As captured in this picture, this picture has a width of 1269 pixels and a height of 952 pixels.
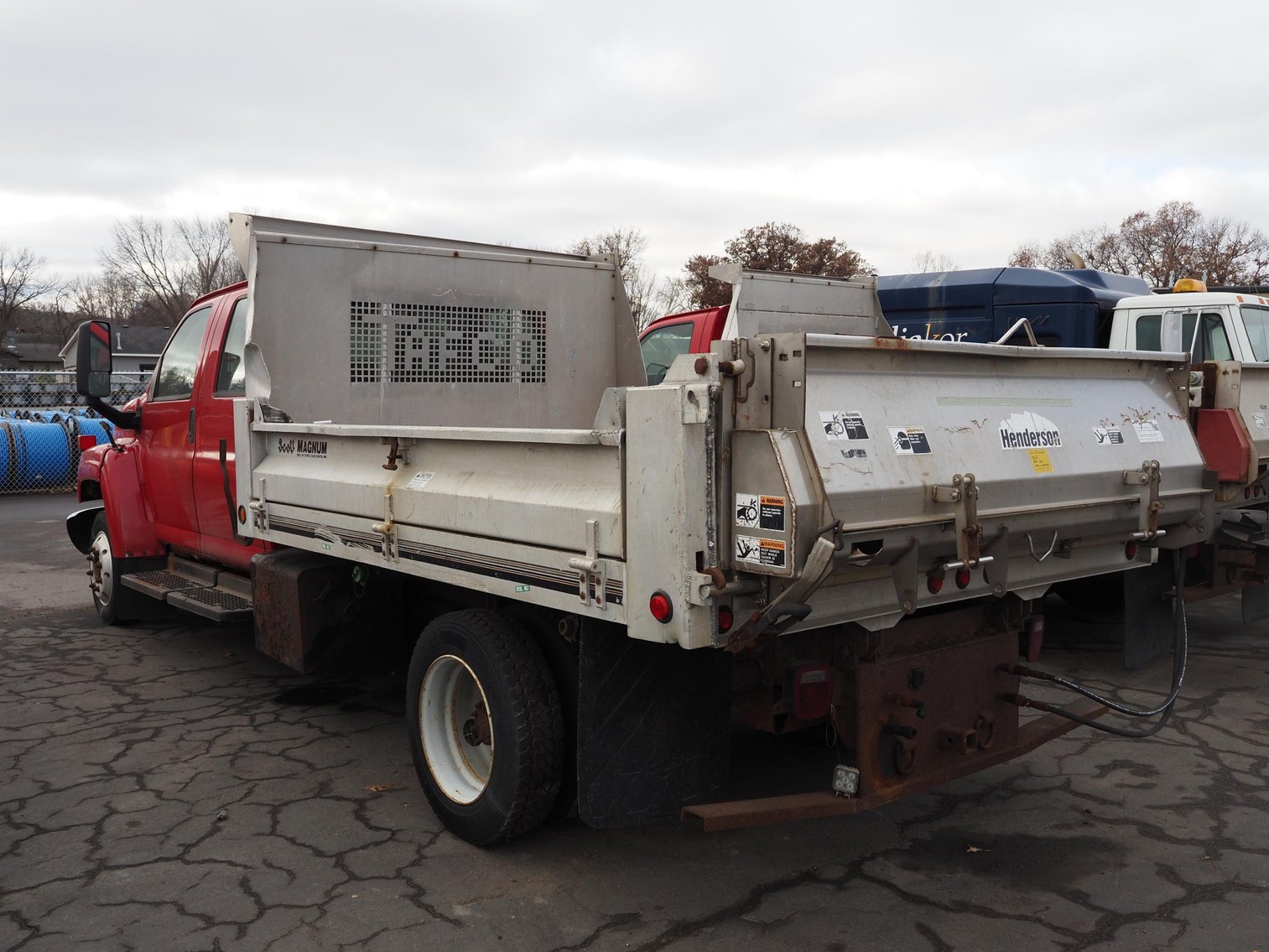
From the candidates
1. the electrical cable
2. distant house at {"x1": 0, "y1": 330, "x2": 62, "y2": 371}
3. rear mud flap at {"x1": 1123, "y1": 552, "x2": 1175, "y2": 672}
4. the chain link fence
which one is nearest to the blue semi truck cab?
rear mud flap at {"x1": 1123, "y1": 552, "x2": 1175, "y2": 672}

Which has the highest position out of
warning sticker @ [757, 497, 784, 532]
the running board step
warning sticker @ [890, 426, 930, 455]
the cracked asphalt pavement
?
warning sticker @ [890, 426, 930, 455]

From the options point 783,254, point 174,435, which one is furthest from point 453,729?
point 783,254

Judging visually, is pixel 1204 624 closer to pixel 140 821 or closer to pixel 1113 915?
pixel 1113 915

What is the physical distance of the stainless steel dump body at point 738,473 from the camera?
9.30ft

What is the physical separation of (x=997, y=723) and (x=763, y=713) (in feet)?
3.04

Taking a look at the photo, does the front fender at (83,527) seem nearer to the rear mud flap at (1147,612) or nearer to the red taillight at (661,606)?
the red taillight at (661,606)

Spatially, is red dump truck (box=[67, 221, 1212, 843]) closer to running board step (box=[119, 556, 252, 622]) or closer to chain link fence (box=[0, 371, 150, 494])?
running board step (box=[119, 556, 252, 622])

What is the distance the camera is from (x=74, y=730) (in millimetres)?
5223

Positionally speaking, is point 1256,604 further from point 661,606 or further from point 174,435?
point 174,435

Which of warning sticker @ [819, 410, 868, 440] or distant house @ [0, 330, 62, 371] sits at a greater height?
distant house @ [0, 330, 62, 371]

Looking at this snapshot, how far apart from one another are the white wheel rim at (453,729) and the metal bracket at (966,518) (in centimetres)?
185

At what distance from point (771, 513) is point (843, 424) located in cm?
42

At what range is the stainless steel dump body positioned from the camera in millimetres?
2835

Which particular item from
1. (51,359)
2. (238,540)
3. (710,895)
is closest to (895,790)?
(710,895)
